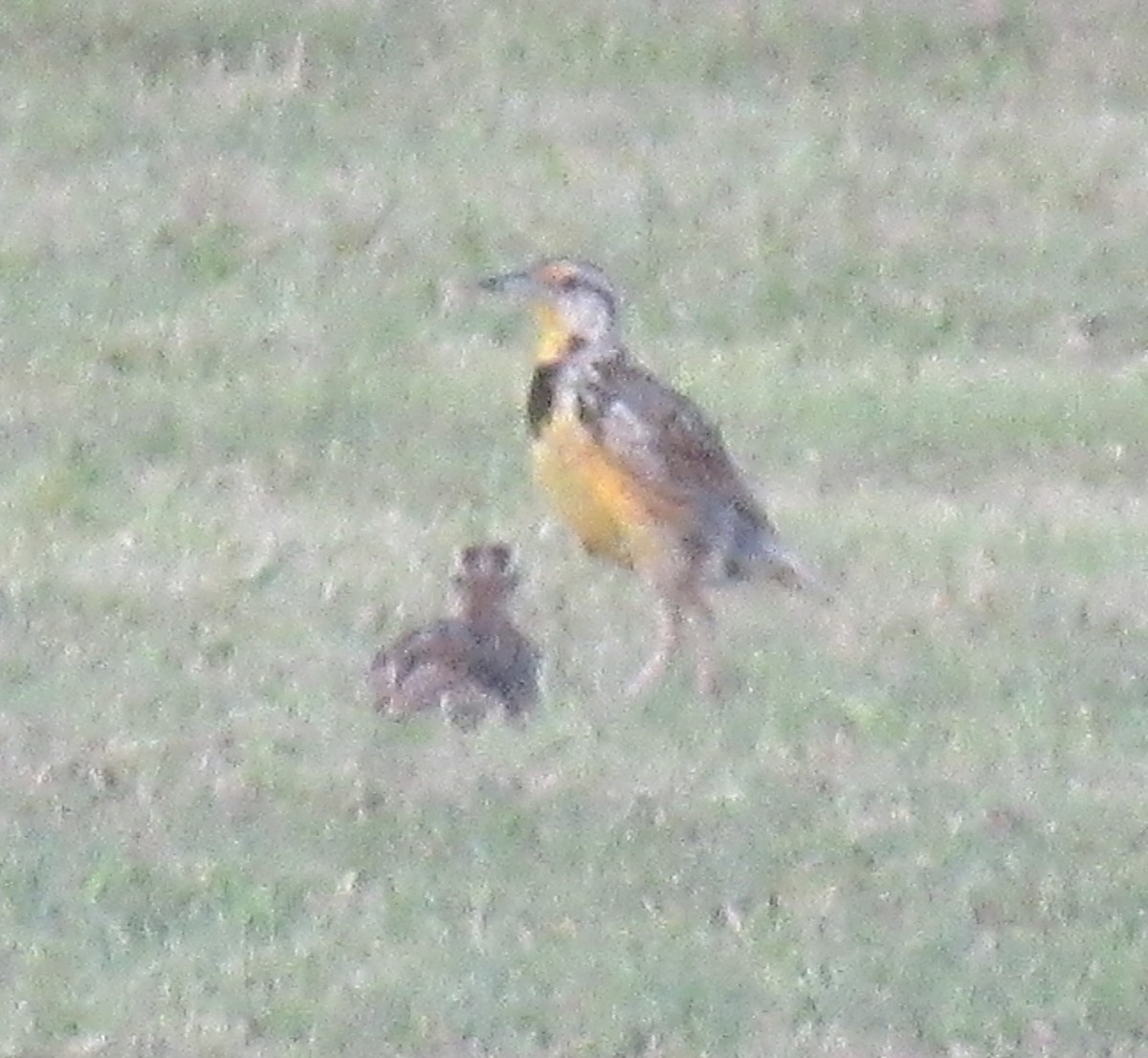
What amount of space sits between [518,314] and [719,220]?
125 centimetres

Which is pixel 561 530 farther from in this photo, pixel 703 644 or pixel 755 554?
pixel 703 644

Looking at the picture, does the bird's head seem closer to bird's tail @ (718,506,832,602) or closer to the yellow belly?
the yellow belly

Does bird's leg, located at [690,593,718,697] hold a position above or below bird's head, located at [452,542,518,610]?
below

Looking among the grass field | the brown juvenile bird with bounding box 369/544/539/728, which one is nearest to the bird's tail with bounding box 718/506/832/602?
the grass field

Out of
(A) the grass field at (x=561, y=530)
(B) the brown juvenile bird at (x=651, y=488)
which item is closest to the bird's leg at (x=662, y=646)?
(B) the brown juvenile bird at (x=651, y=488)

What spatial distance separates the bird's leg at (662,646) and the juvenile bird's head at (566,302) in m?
0.80

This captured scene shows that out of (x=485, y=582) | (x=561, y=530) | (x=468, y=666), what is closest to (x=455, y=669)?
(x=468, y=666)

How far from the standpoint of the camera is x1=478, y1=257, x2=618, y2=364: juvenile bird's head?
9.73 m

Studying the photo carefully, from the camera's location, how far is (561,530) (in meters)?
10.9

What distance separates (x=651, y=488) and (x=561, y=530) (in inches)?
60.3

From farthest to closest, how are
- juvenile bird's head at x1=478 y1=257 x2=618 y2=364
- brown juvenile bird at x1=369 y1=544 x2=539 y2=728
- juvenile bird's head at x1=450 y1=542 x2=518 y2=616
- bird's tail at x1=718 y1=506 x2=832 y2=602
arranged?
juvenile bird's head at x1=478 y1=257 x2=618 y2=364
bird's tail at x1=718 y1=506 x2=832 y2=602
juvenile bird's head at x1=450 y1=542 x2=518 y2=616
brown juvenile bird at x1=369 y1=544 x2=539 y2=728

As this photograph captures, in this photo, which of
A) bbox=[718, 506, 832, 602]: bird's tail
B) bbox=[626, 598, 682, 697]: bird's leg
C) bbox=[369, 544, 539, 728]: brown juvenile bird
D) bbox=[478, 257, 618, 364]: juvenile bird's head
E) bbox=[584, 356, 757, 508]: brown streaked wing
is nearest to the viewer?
bbox=[369, 544, 539, 728]: brown juvenile bird

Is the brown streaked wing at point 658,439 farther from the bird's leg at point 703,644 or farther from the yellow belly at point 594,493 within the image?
the bird's leg at point 703,644

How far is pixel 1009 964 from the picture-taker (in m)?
7.36
